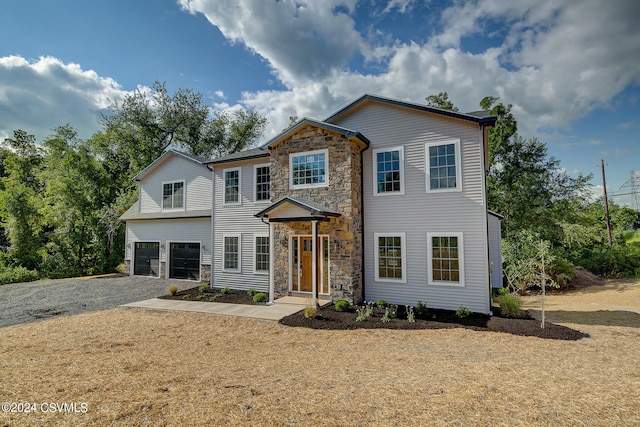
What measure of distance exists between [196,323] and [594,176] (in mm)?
24227

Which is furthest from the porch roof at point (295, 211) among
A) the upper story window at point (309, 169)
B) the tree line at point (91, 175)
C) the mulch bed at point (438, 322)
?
the tree line at point (91, 175)

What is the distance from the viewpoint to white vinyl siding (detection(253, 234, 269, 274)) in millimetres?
12540

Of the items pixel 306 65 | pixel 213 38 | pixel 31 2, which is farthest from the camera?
pixel 306 65

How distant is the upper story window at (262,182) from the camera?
504 inches

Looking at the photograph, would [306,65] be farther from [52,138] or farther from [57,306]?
[52,138]

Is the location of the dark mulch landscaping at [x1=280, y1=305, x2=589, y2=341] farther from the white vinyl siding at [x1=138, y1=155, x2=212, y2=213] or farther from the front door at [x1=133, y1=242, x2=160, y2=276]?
the front door at [x1=133, y1=242, x2=160, y2=276]

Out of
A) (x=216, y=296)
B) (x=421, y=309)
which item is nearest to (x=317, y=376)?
(x=421, y=309)

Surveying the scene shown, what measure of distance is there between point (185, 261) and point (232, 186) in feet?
17.0

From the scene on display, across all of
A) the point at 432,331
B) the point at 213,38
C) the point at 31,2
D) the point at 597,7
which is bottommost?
the point at 432,331

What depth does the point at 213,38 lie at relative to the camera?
1271cm

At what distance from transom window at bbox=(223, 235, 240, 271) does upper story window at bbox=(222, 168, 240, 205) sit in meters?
1.65

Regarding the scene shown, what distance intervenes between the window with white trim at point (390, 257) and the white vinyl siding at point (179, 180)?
9.14 metres

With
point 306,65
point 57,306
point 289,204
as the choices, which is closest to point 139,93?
point 306,65

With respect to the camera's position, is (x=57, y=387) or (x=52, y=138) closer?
(x=57, y=387)
